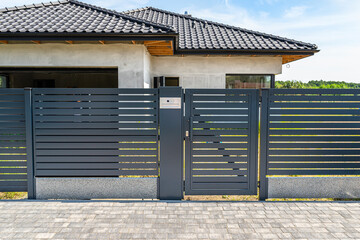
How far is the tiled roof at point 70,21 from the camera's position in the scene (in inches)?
261

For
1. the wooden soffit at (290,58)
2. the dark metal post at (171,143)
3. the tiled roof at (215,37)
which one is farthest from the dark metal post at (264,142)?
the wooden soffit at (290,58)

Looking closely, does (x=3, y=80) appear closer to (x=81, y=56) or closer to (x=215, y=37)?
(x=81, y=56)

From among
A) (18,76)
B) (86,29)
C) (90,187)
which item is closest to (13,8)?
(86,29)

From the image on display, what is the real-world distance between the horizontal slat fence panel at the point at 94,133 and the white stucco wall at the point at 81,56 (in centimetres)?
389

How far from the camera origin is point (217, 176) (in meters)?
3.88

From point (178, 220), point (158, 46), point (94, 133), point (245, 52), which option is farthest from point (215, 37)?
point (178, 220)

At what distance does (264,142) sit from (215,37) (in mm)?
7593

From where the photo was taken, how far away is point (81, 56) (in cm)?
751

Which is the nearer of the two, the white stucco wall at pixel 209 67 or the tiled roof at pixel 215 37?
the tiled roof at pixel 215 37

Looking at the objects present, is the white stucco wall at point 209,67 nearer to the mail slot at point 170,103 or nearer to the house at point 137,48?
the house at point 137,48

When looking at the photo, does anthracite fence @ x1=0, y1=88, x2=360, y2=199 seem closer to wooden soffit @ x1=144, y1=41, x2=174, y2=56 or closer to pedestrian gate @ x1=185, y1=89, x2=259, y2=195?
pedestrian gate @ x1=185, y1=89, x2=259, y2=195

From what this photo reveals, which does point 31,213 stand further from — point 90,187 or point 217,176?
point 217,176

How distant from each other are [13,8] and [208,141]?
9.29 meters

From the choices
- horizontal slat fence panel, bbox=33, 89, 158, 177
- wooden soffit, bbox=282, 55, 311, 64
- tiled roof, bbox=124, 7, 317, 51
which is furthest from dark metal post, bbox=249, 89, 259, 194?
wooden soffit, bbox=282, 55, 311, 64
